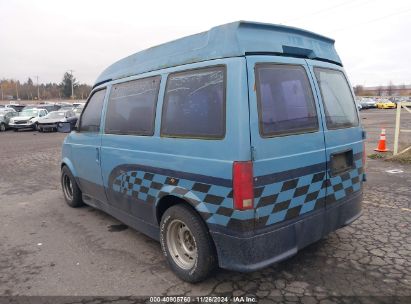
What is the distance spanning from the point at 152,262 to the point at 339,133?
2327 mm

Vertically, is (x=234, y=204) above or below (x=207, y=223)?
above

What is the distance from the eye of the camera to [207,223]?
9.50 ft

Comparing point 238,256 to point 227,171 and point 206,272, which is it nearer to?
point 206,272

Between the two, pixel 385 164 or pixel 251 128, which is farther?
pixel 385 164

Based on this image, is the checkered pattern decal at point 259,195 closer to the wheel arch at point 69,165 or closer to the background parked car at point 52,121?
the wheel arch at point 69,165

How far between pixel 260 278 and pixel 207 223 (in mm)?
827

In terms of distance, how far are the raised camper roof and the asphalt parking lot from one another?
2.03 m

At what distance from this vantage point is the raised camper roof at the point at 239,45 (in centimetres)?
280

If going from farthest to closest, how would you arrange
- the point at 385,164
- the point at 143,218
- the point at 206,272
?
1. the point at 385,164
2. the point at 143,218
3. the point at 206,272

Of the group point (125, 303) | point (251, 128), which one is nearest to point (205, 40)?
point (251, 128)

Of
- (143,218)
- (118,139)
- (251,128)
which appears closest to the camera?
(251,128)

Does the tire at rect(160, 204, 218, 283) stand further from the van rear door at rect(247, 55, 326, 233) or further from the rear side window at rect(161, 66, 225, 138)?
the rear side window at rect(161, 66, 225, 138)

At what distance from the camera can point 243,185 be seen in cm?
261

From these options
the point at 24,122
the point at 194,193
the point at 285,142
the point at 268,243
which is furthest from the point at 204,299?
the point at 24,122
